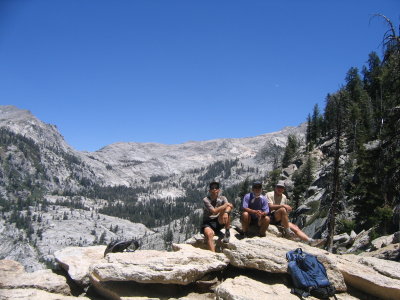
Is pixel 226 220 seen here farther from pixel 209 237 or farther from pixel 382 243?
pixel 382 243

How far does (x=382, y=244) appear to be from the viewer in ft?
51.3

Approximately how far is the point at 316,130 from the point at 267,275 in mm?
98566

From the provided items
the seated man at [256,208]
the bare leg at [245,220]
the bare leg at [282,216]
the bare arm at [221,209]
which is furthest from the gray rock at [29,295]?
the bare leg at [282,216]

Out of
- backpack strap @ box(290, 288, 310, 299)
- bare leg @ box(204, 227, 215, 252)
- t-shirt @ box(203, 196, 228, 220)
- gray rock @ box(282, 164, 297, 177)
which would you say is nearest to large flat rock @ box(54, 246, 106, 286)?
bare leg @ box(204, 227, 215, 252)

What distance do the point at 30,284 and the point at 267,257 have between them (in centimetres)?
679

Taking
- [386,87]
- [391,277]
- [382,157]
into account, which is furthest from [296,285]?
[386,87]

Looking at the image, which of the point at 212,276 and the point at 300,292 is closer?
the point at 300,292

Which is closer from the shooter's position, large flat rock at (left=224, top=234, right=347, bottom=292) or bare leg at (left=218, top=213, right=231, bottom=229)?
large flat rock at (left=224, top=234, right=347, bottom=292)

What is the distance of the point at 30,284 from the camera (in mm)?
9297

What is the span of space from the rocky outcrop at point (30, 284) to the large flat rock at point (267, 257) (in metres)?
4.95

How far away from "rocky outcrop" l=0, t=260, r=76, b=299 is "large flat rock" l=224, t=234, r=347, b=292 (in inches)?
195

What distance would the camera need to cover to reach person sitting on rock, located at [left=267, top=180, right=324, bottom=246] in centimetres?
1055

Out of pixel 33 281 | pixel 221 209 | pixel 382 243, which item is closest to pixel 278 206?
pixel 221 209

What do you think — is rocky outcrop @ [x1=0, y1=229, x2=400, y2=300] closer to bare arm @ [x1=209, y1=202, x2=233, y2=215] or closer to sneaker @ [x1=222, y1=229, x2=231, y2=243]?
sneaker @ [x1=222, y1=229, x2=231, y2=243]
